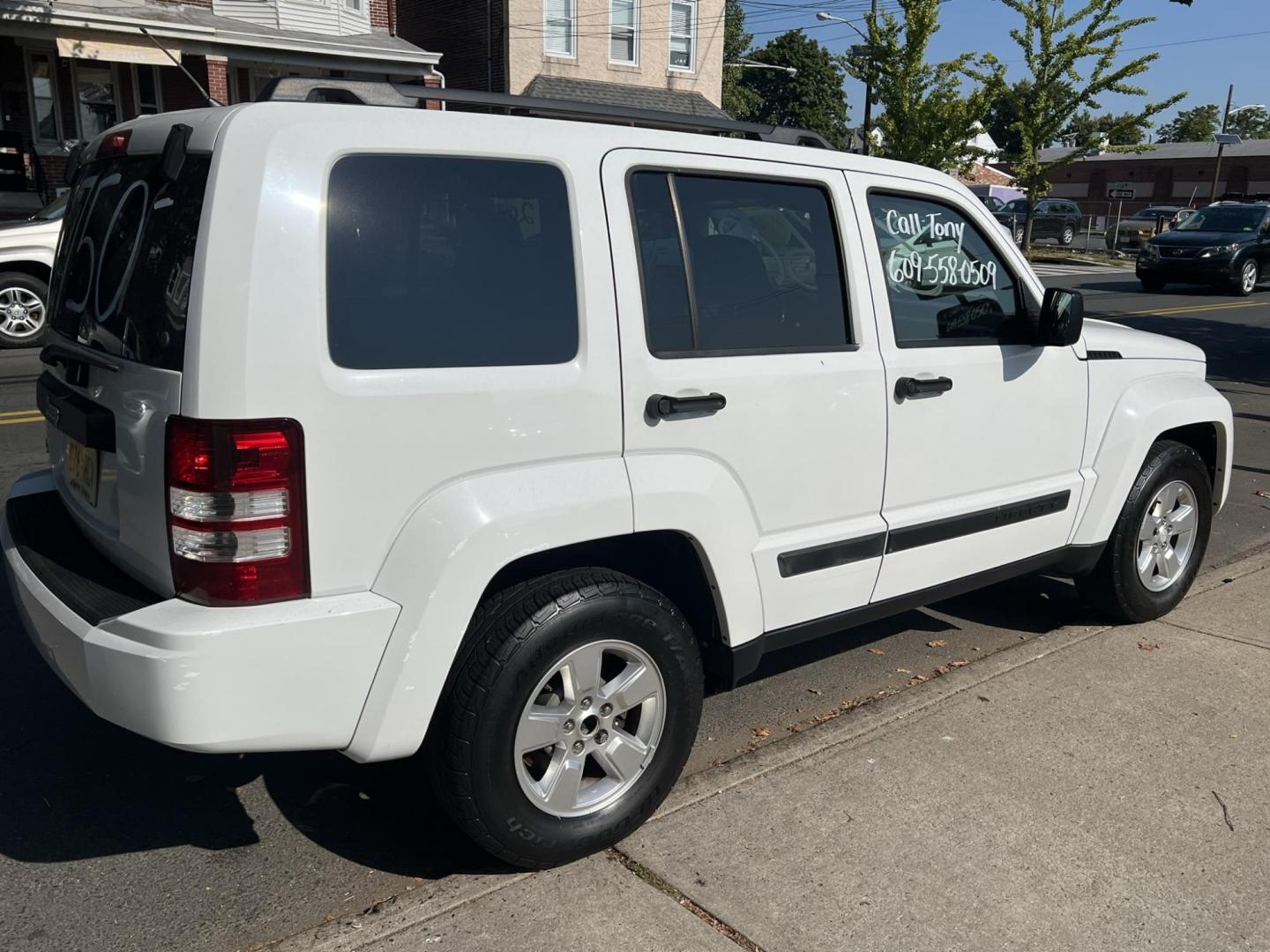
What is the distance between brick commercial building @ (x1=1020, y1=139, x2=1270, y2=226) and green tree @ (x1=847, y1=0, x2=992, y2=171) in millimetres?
38144

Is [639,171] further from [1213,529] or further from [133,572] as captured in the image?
[1213,529]

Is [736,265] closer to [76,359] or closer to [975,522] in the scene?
[975,522]

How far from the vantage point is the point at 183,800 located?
3.36 m

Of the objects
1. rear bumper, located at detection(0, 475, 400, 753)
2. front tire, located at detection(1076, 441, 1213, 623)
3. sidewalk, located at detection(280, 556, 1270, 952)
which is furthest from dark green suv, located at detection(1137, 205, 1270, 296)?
rear bumper, located at detection(0, 475, 400, 753)

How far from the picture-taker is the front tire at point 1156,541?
4.63 meters

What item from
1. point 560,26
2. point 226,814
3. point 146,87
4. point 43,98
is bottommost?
point 226,814

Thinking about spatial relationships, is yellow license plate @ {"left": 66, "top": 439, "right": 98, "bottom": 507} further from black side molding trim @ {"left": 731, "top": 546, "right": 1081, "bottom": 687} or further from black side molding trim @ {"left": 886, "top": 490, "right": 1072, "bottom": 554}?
black side molding trim @ {"left": 886, "top": 490, "right": 1072, "bottom": 554}

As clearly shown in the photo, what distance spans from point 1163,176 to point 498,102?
75310 millimetres

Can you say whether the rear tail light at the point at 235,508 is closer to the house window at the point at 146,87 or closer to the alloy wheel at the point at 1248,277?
the house window at the point at 146,87

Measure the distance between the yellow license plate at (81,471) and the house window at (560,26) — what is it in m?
25.6

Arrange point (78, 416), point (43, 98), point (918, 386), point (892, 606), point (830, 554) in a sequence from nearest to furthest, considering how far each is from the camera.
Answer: point (78, 416)
point (830, 554)
point (918, 386)
point (892, 606)
point (43, 98)

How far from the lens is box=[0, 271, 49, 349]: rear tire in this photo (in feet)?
38.0

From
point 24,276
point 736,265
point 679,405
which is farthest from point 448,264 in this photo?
point 24,276

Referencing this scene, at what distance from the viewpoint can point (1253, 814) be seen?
3.36 metres
